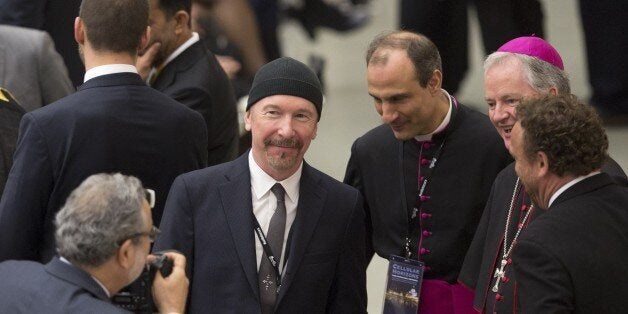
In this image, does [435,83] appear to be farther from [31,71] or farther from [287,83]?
[31,71]

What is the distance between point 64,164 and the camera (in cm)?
416

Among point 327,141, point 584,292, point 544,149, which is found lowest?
point 327,141

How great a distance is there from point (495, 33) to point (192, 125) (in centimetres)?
337

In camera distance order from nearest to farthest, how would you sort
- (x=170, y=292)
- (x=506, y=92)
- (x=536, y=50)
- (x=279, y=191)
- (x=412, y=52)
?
(x=170, y=292), (x=279, y=191), (x=506, y=92), (x=536, y=50), (x=412, y=52)

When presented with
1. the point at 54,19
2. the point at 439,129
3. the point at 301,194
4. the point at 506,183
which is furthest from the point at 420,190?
the point at 54,19

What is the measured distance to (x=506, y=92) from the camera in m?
4.38

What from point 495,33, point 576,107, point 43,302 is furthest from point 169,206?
point 495,33

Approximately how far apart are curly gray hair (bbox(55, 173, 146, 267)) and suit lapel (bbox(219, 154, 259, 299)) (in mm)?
678

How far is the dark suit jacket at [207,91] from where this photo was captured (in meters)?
5.19

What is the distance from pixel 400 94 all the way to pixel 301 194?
2.22 feet

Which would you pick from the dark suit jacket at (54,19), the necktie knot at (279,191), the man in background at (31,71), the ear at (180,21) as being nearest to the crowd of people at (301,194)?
the necktie knot at (279,191)

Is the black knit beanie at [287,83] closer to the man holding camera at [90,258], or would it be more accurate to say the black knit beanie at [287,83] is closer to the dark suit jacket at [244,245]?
the dark suit jacket at [244,245]

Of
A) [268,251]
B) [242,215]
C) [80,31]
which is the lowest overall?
[268,251]

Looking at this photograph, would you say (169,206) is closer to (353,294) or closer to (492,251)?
(353,294)
